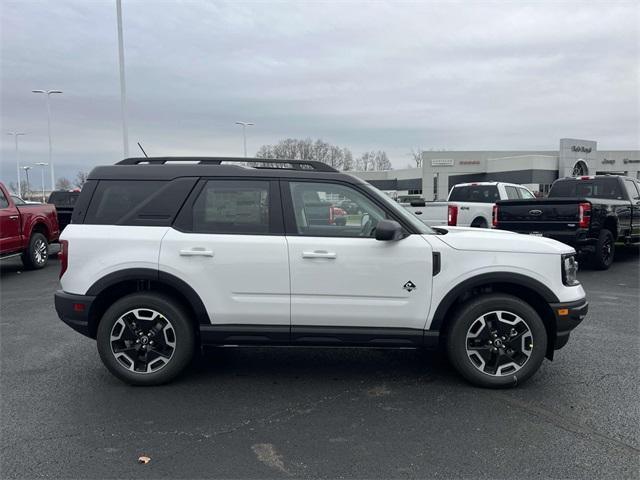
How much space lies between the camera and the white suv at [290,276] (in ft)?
13.3

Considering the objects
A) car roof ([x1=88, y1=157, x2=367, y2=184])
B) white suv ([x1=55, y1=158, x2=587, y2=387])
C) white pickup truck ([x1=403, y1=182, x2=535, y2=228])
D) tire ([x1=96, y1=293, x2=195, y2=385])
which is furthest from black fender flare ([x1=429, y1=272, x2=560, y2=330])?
white pickup truck ([x1=403, y1=182, x2=535, y2=228])

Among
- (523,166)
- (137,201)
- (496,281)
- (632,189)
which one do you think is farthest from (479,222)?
(523,166)

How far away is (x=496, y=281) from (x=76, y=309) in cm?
359

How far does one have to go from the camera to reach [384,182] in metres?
76.4

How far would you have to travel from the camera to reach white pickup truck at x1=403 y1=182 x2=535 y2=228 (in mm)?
13320

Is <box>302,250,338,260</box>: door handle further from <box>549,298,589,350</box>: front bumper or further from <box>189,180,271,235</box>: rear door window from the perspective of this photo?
<box>549,298,589,350</box>: front bumper

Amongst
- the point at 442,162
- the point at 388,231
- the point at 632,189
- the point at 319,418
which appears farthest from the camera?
the point at 442,162

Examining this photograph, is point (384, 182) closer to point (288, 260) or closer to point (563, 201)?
point (563, 201)

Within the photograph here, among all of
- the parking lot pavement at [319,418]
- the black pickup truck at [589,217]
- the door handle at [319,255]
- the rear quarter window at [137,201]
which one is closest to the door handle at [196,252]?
the rear quarter window at [137,201]

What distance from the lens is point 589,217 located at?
9.58m

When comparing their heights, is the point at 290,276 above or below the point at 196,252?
below

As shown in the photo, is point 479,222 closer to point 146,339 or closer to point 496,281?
point 496,281

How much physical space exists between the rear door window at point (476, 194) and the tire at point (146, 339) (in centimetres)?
1199

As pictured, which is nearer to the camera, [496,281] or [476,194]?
[496,281]
